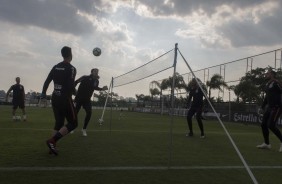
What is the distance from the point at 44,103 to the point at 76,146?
175 ft

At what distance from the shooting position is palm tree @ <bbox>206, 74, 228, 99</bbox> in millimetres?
32500

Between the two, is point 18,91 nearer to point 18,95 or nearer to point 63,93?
point 18,95

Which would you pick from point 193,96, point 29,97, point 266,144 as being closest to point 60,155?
point 266,144

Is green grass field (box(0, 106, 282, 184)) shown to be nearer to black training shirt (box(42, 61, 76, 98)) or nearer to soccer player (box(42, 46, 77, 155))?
soccer player (box(42, 46, 77, 155))

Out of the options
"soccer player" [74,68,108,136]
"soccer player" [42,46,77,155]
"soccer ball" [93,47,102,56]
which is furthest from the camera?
"soccer ball" [93,47,102,56]

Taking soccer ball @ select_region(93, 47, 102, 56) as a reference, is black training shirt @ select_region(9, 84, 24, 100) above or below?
below

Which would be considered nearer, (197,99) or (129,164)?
(129,164)

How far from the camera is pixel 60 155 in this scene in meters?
8.04

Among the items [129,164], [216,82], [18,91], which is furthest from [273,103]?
[216,82]

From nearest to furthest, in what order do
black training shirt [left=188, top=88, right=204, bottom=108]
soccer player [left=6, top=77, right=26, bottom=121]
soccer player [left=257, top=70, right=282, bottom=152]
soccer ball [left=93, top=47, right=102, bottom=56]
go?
soccer player [left=257, top=70, right=282, bottom=152]
black training shirt [left=188, top=88, right=204, bottom=108]
soccer ball [left=93, top=47, right=102, bottom=56]
soccer player [left=6, top=77, right=26, bottom=121]

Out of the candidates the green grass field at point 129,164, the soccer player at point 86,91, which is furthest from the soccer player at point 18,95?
the green grass field at point 129,164

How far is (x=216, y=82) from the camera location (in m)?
33.2

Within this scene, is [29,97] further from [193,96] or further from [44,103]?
[193,96]

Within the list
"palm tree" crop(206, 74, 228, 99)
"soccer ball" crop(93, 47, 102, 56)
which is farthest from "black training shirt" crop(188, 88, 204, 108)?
"palm tree" crop(206, 74, 228, 99)
